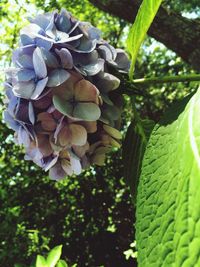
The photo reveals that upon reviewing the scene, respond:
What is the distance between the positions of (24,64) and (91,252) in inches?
194

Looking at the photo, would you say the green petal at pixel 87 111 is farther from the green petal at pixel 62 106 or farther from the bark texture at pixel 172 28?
the bark texture at pixel 172 28

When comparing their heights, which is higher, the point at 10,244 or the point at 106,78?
the point at 106,78

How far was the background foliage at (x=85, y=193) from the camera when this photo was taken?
447 centimetres

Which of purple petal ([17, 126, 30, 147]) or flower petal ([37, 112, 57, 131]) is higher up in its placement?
flower petal ([37, 112, 57, 131])

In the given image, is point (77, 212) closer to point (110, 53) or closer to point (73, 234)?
point (73, 234)

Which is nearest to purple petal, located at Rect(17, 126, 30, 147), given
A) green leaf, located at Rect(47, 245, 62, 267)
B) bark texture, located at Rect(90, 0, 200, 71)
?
green leaf, located at Rect(47, 245, 62, 267)

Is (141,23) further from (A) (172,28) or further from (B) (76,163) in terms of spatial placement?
(A) (172,28)

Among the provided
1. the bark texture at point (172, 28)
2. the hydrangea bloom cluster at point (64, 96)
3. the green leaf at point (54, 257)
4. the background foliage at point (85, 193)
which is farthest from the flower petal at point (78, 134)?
the background foliage at point (85, 193)

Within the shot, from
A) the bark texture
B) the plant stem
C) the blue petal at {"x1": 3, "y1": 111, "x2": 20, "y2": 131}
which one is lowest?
the bark texture

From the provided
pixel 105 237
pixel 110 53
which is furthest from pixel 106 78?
pixel 105 237

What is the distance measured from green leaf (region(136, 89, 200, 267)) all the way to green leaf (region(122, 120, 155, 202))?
0.51ft

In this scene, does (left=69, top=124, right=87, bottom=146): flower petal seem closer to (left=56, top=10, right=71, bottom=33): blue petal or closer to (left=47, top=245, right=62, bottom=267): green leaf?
(left=56, top=10, right=71, bottom=33): blue petal

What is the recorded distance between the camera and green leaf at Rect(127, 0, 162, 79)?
0.55m

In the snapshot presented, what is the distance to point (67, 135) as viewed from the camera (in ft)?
1.96
